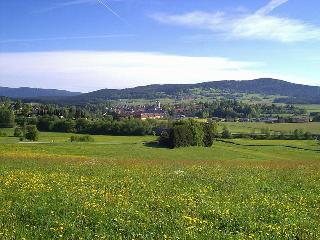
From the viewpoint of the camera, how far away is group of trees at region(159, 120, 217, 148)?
82.5 metres

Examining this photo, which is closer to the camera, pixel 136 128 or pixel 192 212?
pixel 192 212

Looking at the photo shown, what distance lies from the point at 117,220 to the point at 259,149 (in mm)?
72240

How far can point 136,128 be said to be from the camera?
12644 centimetres

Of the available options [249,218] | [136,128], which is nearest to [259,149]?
[136,128]

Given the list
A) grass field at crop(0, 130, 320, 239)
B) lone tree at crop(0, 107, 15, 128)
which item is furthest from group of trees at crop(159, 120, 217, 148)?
lone tree at crop(0, 107, 15, 128)

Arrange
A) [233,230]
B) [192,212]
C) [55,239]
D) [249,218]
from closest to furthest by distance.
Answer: [55,239], [233,230], [249,218], [192,212]

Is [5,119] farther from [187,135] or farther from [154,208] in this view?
[154,208]

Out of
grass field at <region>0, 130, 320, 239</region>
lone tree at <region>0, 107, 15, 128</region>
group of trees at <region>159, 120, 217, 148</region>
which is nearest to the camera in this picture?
grass field at <region>0, 130, 320, 239</region>

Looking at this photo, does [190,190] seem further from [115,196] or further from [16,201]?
[16,201]

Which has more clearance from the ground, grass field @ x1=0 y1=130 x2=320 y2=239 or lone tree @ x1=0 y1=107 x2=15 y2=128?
grass field @ x1=0 y1=130 x2=320 y2=239

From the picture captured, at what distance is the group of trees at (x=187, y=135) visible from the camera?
3248 inches

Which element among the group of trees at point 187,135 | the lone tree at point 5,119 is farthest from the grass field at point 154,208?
the lone tree at point 5,119

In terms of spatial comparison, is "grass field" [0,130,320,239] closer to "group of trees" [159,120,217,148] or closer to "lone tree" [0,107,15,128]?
"group of trees" [159,120,217,148]

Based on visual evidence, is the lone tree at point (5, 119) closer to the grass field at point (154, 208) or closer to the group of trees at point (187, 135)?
the group of trees at point (187, 135)
